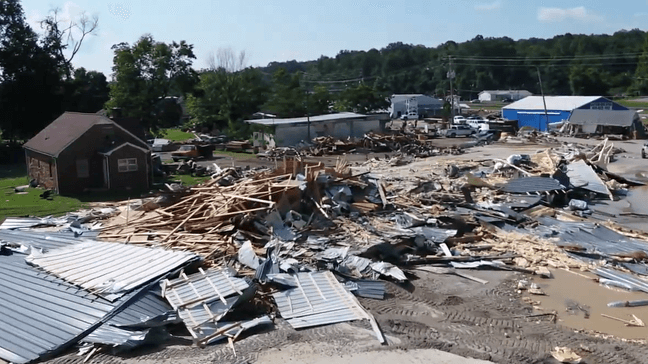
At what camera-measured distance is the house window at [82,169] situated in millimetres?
30719

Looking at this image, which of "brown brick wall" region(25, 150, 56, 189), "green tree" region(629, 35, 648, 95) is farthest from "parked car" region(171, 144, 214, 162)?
"green tree" region(629, 35, 648, 95)

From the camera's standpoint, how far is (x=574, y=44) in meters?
120

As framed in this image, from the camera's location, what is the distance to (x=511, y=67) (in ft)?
384

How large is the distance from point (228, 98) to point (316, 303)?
1869 inches

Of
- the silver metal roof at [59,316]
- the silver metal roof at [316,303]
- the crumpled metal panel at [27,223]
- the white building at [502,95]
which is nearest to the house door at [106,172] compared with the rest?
the crumpled metal panel at [27,223]

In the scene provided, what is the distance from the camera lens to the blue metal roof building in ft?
199

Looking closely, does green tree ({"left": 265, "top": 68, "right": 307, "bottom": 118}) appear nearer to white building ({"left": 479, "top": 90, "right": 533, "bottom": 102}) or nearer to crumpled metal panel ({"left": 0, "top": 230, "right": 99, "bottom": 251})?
crumpled metal panel ({"left": 0, "top": 230, "right": 99, "bottom": 251})

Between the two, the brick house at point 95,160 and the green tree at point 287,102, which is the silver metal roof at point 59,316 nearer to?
the brick house at point 95,160

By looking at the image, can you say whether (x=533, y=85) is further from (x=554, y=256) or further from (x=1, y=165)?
(x=554, y=256)

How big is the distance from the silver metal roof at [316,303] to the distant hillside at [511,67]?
280ft

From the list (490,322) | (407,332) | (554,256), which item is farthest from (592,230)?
(407,332)

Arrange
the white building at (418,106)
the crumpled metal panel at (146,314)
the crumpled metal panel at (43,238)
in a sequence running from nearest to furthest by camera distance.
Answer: the crumpled metal panel at (146,314) → the crumpled metal panel at (43,238) → the white building at (418,106)

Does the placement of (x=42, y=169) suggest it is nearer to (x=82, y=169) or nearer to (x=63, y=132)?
(x=63, y=132)

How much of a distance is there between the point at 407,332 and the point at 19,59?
153ft
